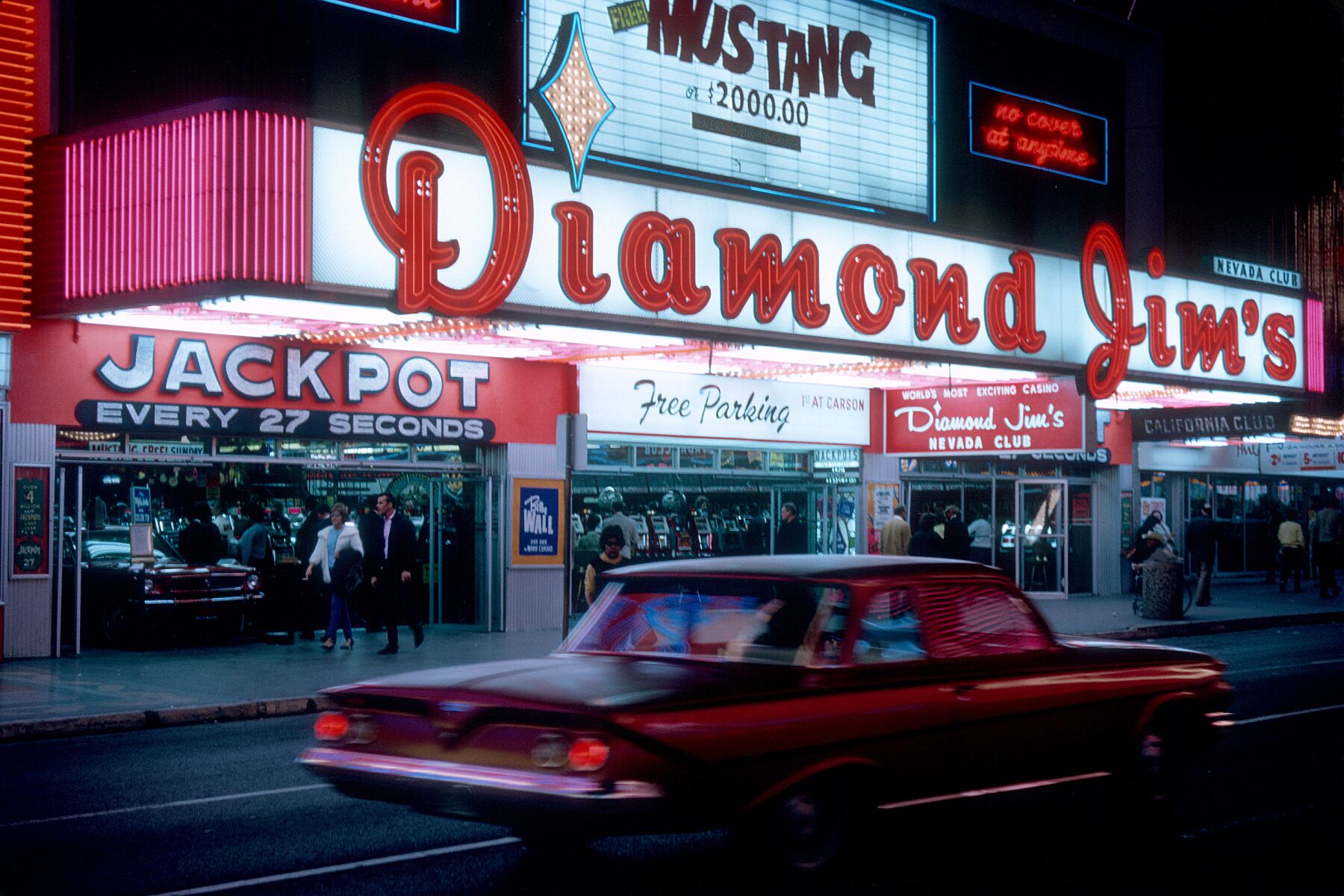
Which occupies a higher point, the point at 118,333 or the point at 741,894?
the point at 118,333

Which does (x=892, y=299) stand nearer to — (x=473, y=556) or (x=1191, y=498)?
(x=473, y=556)

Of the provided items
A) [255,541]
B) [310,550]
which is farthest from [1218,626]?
[255,541]

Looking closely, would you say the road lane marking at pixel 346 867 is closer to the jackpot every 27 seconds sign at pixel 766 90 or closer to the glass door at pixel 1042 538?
the jackpot every 27 seconds sign at pixel 766 90

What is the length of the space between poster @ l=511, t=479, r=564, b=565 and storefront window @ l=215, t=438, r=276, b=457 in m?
3.63

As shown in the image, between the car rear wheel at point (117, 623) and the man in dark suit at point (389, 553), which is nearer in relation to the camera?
the man in dark suit at point (389, 553)

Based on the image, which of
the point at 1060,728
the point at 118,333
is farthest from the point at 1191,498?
the point at 1060,728

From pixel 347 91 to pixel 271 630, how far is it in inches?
301

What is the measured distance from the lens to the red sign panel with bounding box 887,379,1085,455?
22.0m

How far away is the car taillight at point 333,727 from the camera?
645 cm

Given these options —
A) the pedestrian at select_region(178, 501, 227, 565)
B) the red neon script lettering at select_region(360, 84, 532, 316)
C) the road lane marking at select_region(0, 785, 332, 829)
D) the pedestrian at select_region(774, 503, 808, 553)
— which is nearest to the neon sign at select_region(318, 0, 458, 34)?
the red neon script lettering at select_region(360, 84, 532, 316)

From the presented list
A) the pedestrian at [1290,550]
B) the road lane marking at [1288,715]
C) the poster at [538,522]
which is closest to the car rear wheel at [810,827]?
the road lane marking at [1288,715]

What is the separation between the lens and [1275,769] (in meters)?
9.34

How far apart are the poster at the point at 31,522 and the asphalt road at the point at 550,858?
6837 mm

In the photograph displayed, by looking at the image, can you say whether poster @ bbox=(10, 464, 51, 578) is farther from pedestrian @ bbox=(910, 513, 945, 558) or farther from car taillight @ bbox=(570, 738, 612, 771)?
car taillight @ bbox=(570, 738, 612, 771)
